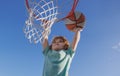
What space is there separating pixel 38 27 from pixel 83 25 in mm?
1086

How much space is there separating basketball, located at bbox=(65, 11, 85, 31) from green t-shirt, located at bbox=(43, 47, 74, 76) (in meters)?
0.91

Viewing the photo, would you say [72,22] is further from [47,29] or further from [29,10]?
[29,10]

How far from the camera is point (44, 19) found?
26.5 ft

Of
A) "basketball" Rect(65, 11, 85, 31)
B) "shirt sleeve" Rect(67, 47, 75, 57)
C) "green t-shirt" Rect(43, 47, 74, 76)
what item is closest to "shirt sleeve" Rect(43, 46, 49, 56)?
"green t-shirt" Rect(43, 47, 74, 76)

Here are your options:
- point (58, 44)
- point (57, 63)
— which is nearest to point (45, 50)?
point (58, 44)

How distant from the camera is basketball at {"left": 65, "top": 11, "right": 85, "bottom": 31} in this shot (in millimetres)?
7734

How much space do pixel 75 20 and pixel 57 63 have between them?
1.48m

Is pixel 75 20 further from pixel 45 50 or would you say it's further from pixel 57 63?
pixel 57 63

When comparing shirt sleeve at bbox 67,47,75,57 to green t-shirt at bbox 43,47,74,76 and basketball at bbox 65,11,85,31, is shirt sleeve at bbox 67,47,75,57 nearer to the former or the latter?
green t-shirt at bbox 43,47,74,76

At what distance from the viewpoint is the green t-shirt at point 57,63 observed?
6717 mm

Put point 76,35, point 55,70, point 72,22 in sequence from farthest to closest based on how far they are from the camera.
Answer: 1. point 72,22
2. point 76,35
3. point 55,70

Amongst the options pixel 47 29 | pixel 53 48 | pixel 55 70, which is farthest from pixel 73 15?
pixel 55 70

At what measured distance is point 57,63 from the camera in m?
6.78

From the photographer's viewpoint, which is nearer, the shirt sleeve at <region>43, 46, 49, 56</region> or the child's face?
the child's face
